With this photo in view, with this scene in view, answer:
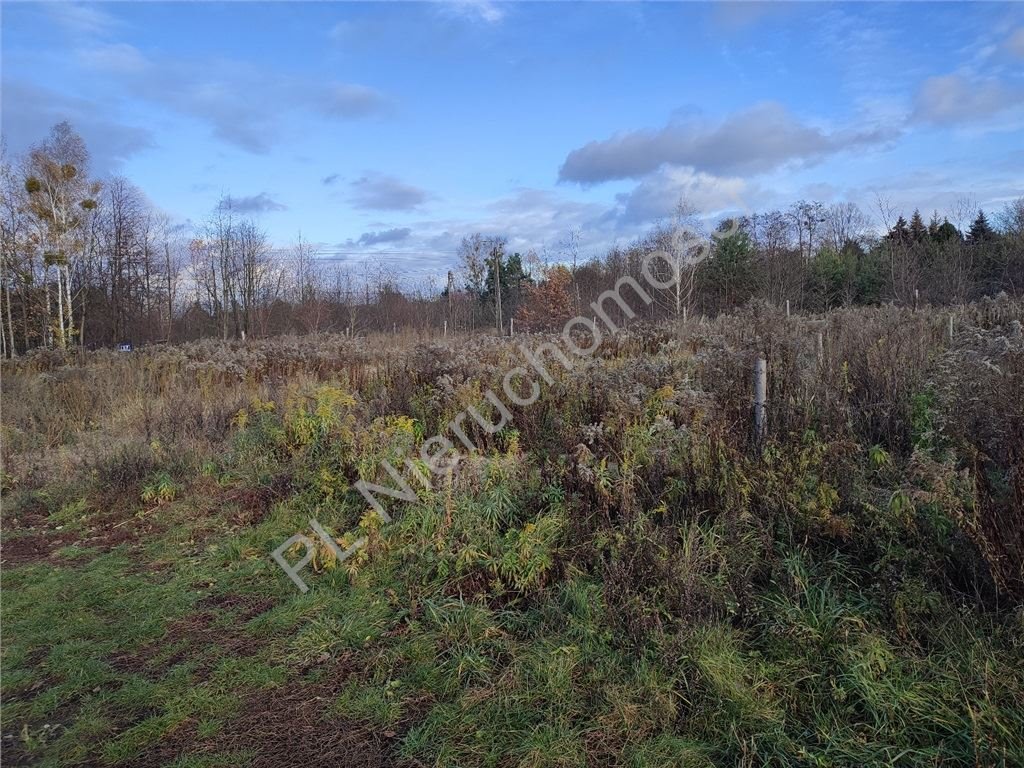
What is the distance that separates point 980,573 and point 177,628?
4252mm

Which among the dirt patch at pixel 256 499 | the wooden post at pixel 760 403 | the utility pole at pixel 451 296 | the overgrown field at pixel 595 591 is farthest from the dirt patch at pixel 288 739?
the utility pole at pixel 451 296

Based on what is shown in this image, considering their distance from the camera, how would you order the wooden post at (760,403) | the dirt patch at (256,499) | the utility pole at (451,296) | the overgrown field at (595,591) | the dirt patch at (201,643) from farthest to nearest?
1. the utility pole at (451,296)
2. the dirt patch at (256,499)
3. the wooden post at (760,403)
4. the dirt patch at (201,643)
5. the overgrown field at (595,591)

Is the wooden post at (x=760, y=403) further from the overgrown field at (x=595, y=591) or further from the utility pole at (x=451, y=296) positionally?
the utility pole at (x=451, y=296)

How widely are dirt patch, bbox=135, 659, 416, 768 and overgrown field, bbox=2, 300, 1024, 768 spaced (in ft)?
0.04

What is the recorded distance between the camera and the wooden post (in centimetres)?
419

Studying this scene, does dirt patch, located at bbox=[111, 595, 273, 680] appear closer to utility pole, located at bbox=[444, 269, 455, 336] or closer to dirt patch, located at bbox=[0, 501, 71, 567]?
dirt patch, located at bbox=[0, 501, 71, 567]

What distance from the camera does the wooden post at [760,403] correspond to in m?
4.19

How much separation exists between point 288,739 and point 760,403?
11.6ft

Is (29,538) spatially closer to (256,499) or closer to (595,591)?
(256,499)

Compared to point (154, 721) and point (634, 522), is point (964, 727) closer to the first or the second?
point (634, 522)

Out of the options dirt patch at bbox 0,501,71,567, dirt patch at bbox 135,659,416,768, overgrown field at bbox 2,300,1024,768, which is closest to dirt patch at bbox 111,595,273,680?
overgrown field at bbox 2,300,1024,768

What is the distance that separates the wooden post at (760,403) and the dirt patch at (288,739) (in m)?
2.94

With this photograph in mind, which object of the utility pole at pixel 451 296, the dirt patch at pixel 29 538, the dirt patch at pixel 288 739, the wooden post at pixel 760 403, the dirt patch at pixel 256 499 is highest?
the utility pole at pixel 451 296

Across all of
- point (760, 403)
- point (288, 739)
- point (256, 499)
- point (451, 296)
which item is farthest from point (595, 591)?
point (451, 296)
